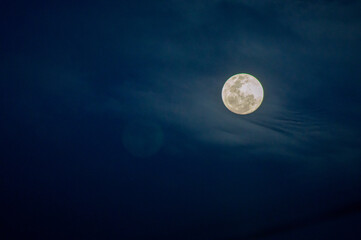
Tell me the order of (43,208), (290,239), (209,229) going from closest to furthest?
(43,208) → (209,229) → (290,239)

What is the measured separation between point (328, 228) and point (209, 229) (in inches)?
121

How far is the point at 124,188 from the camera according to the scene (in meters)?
3.62

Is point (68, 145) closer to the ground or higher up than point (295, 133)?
closer to the ground

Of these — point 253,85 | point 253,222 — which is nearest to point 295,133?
point 253,85

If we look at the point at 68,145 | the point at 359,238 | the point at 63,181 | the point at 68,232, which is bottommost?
the point at 68,232

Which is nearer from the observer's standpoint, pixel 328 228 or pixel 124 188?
pixel 124 188

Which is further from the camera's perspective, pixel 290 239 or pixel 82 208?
pixel 290 239

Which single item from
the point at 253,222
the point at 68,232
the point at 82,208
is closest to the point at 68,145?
the point at 82,208

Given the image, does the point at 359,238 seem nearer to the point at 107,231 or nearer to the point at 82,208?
the point at 107,231

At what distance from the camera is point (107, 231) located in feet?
13.4

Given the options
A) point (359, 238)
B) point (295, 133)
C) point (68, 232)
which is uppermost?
point (295, 133)

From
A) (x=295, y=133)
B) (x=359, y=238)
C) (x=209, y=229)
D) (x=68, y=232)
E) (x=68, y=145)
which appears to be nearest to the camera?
(x=68, y=145)

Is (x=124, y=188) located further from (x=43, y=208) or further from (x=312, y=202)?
(x=312, y=202)

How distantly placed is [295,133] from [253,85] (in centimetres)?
139
